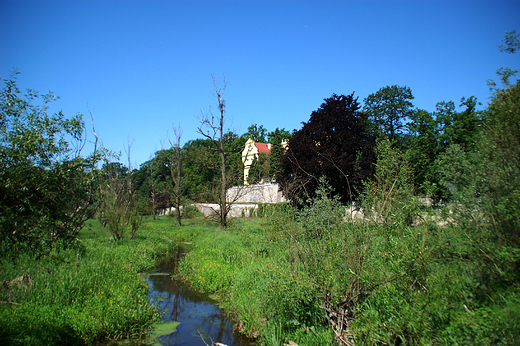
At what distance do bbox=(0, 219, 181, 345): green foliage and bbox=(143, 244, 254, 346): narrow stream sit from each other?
26.2 inches

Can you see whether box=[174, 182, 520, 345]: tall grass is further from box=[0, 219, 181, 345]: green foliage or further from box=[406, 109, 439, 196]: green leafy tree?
box=[406, 109, 439, 196]: green leafy tree

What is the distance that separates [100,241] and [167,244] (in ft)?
11.1

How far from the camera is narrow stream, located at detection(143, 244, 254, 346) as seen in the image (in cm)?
702

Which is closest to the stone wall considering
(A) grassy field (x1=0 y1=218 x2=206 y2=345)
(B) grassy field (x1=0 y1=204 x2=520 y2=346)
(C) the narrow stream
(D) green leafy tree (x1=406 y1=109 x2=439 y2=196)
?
(D) green leafy tree (x1=406 y1=109 x2=439 y2=196)

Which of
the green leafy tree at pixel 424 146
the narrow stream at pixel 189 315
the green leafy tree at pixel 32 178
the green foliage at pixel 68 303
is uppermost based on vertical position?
the green leafy tree at pixel 424 146

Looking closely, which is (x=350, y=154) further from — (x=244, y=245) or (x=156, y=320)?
(x=156, y=320)

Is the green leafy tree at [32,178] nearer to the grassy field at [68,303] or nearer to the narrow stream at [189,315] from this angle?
the grassy field at [68,303]

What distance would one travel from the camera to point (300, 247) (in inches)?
222

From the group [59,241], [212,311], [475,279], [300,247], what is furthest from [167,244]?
[475,279]

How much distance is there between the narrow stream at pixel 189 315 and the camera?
7023 mm

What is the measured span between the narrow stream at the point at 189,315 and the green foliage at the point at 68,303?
2.18ft

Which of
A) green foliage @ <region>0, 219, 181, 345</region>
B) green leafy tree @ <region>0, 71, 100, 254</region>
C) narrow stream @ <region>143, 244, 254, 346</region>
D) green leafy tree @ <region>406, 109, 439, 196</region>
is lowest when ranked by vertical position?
narrow stream @ <region>143, 244, 254, 346</region>

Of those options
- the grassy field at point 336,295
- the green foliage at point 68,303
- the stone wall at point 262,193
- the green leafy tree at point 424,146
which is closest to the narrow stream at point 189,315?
the grassy field at point 336,295

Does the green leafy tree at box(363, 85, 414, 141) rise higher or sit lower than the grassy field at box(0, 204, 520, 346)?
higher
